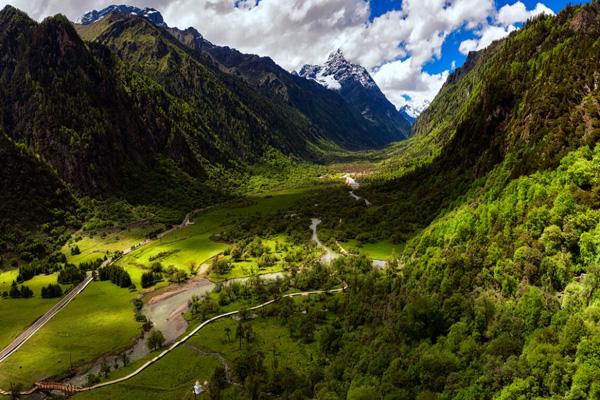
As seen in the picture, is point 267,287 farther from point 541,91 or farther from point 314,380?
point 541,91

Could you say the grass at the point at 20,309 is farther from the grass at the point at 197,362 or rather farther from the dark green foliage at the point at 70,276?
the grass at the point at 197,362


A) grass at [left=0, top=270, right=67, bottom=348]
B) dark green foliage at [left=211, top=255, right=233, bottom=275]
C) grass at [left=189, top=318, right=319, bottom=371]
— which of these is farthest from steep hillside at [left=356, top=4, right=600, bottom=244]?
grass at [left=0, top=270, right=67, bottom=348]

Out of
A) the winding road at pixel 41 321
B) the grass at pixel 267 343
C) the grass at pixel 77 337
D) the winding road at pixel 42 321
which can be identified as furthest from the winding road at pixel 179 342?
the winding road at pixel 41 321

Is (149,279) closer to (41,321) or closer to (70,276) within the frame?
(70,276)

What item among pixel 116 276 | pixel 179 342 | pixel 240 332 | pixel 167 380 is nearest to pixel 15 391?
pixel 167 380

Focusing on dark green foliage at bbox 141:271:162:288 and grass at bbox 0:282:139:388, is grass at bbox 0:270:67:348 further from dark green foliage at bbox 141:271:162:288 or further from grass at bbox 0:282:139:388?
dark green foliage at bbox 141:271:162:288

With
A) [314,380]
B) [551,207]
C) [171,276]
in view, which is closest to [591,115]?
[551,207]
